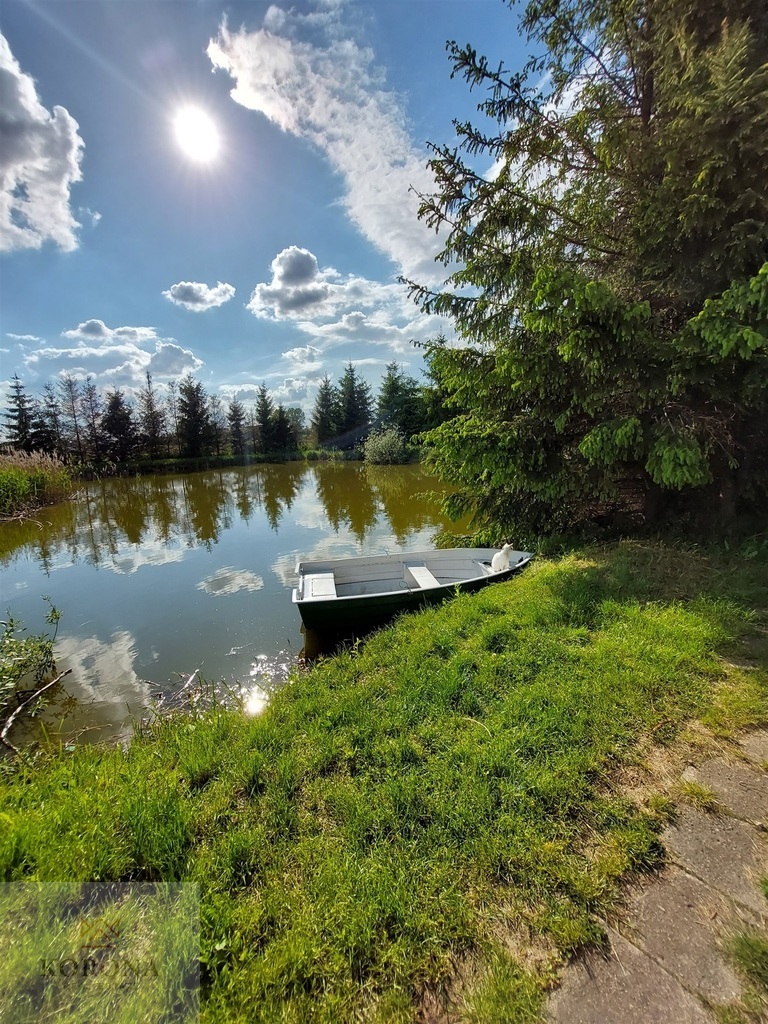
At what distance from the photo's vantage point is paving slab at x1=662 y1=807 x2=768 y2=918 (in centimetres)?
151

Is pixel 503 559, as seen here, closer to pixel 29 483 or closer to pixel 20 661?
pixel 20 661

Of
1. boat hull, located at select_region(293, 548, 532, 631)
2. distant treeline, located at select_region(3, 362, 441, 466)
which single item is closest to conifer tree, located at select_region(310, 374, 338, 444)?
distant treeline, located at select_region(3, 362, 441, 466)

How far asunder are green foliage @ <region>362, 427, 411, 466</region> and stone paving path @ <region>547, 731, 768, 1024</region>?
26915mm

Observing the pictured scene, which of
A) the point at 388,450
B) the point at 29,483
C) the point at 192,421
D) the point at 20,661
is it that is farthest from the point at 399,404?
the point at 20,661

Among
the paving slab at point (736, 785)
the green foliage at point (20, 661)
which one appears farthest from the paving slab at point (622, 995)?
the green foliage at point (20, 661)

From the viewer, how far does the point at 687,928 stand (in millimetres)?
1404

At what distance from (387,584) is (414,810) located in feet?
14.2

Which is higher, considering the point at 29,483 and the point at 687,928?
the point at 29,483

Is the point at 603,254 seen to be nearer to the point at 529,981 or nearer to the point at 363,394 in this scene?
the point at 529,981

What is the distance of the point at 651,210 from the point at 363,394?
3477 centimetres

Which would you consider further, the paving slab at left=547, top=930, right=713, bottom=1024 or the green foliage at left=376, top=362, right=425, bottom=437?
the green foliage at left=376, top=362, right=425, bottom=437

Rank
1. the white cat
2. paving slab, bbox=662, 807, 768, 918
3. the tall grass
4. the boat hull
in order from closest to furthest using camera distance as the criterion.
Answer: paving slab, bbox=662, 807, 768, 918 < the boat hull < the white cat < the tall grass

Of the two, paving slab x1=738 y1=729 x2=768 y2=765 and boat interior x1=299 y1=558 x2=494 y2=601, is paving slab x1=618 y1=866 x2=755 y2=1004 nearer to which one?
paving slab x1=738 y1=729 x2=768 y2=765

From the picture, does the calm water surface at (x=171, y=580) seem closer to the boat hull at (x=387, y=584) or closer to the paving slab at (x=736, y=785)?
the boat hull at (x=387, y=584)
